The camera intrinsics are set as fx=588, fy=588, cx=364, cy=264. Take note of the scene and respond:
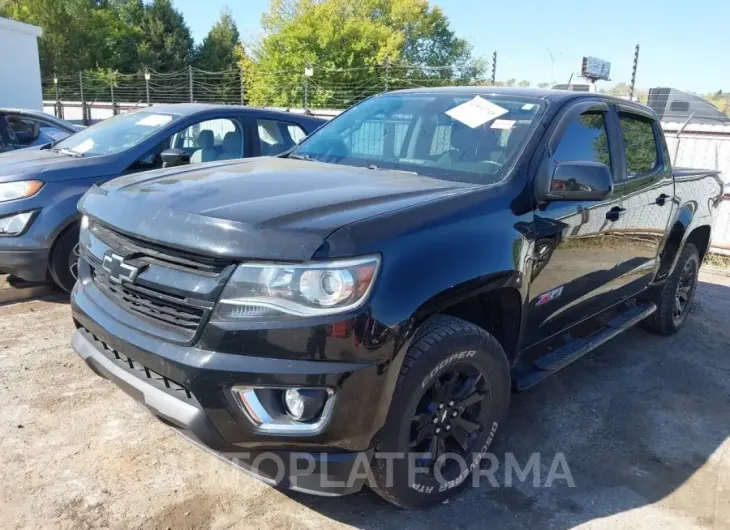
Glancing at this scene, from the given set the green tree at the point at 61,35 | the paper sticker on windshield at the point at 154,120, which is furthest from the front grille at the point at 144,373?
the green tree at the point at 61,35

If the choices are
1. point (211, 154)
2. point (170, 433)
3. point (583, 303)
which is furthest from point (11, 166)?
point (583, 303)

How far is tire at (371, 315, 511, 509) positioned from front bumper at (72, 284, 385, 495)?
5.7 inches

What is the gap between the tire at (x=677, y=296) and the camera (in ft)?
15.5

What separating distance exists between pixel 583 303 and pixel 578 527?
4.36 feet

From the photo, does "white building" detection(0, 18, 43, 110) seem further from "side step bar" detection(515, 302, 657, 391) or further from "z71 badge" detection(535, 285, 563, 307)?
"z71 badge" detection(535, 285, 563, 307)

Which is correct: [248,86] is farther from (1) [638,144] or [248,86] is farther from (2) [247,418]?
A: (2) [247,418]

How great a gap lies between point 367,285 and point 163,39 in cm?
4993

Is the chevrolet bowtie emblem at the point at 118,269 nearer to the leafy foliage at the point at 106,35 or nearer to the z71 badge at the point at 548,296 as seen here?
the z71 badge at the point at 548,296

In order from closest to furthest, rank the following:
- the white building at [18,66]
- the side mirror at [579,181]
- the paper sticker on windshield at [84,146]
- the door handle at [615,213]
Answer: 1. the side mirror at [579,181]
2. the door handle at [615,213]
3. the paper sticker on windshield at [84,146]
4. the white building at [18,66]

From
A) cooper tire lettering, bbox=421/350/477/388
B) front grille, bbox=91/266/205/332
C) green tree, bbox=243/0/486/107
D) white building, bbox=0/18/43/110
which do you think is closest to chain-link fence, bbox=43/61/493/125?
green tree, bbox=243/0/486/107

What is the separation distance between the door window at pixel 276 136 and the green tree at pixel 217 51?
44.4 metres

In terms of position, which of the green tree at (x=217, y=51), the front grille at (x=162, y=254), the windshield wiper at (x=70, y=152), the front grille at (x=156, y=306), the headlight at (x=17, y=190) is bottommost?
the front grille at (x=156, y=306)

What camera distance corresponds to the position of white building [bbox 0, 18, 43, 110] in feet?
58.2

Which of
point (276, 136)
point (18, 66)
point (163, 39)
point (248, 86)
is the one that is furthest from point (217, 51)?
point (276, 136)
